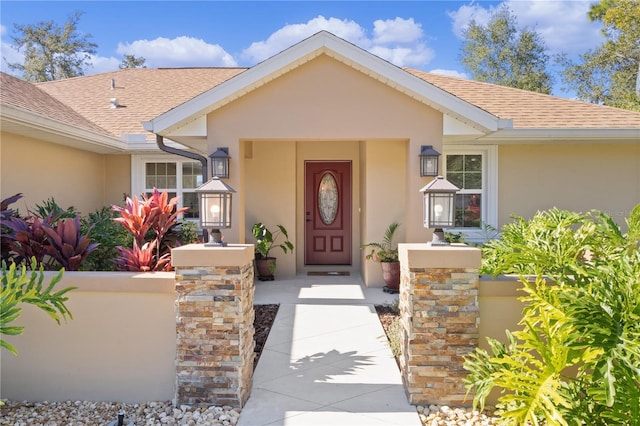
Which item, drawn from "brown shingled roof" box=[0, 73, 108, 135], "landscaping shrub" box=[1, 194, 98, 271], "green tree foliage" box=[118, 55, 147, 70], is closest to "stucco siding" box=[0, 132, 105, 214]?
"brown shingled roof" box=[0, 73, 108, 135]

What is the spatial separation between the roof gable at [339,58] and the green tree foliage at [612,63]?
51.3 feet

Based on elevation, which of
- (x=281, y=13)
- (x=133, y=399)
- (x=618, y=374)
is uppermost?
(x=281, y=13)

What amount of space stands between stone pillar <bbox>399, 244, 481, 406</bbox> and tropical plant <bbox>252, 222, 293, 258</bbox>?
5.59 metres

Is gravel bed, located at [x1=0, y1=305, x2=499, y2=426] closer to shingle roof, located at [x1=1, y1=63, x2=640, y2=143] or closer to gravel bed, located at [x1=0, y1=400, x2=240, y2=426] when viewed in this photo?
gravel bed, located at [x1=0, y1=400, x2=240, y2=426]

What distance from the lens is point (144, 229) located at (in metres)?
5.45

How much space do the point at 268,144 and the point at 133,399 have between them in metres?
6.50

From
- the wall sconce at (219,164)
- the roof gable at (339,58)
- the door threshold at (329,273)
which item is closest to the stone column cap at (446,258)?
the roof gable at (339,58)

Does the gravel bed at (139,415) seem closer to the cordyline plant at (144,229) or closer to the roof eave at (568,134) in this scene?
the cordyline plant at (144,229)

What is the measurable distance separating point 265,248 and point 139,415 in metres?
5.37

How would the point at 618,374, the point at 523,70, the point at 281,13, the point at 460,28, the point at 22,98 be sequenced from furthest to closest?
1. the point at 460,28
2. the point at 523,70
3. the point at 281,13
4. the point at 22,98
5. the point at 618,374

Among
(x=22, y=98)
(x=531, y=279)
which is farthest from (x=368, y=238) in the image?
(x=22, y=98)

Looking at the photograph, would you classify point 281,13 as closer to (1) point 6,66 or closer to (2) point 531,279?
(2) point 531,279

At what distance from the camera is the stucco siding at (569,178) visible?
912cm

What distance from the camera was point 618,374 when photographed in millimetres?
2900
